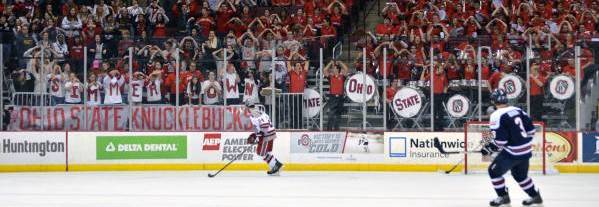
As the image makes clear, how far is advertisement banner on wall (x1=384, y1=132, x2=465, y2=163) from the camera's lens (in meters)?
21.5

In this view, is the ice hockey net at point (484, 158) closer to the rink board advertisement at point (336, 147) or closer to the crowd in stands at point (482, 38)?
the crowd in stands at point (482, 38)

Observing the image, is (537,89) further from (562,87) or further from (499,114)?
(499,114)

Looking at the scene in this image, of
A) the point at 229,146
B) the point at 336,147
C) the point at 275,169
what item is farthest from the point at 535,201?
the point at 229,146

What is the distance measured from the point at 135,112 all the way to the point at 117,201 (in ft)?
Answer: 23.0

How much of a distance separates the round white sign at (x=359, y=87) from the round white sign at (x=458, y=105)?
141 centimetres

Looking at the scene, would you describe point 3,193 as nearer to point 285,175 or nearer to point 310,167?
point 285,175

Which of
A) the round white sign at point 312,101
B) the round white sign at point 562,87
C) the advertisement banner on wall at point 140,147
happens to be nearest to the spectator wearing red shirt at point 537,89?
the round white sign at point 562,87

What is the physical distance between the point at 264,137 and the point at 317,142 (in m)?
1.77

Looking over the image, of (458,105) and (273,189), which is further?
(458,105)

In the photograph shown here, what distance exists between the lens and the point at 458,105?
20906 mm

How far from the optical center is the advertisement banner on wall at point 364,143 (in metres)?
21.9

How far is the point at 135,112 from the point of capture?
70.8ft

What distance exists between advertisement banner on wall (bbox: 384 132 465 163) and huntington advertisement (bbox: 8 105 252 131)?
279cm

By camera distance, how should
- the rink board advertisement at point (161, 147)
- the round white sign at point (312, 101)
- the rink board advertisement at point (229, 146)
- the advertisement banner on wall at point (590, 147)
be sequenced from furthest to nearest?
the rink board advertisement at point (229, 146) < the rink board advertisement at point (161, 147) < the round white sign at point (312, 101) < the advertisement banner on wall at point (590, 147)
